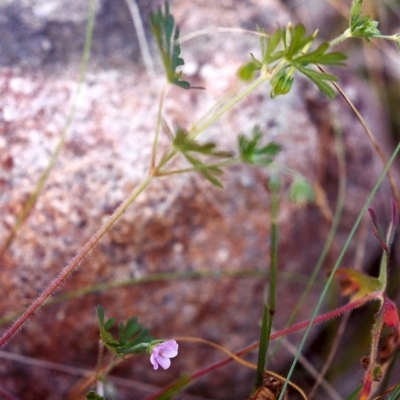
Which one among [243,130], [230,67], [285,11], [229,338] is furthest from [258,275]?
[285,11]

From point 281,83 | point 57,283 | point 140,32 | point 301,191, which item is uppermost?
point 140,32

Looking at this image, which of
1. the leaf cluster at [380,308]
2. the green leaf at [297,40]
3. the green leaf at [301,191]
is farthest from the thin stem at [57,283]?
the green leaf at [301,191]

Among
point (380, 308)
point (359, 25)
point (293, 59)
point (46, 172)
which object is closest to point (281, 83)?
point (293, 59)

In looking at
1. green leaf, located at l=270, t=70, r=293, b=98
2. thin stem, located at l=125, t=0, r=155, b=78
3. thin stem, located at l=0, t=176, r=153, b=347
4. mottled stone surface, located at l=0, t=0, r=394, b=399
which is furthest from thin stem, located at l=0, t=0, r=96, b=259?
green leaf, located at l=270, t=70, r=293, b=98

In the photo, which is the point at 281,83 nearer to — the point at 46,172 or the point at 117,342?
the point at 117,342

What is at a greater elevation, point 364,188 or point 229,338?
point 364,188

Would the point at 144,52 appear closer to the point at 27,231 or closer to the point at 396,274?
the point at 27,231

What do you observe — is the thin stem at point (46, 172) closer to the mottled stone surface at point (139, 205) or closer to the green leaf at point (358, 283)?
the mottled stone surface at point (139, 205)

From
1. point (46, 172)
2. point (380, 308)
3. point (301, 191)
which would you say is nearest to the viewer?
point (380, 308)

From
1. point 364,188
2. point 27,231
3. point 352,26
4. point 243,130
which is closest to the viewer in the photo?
point 352,26
